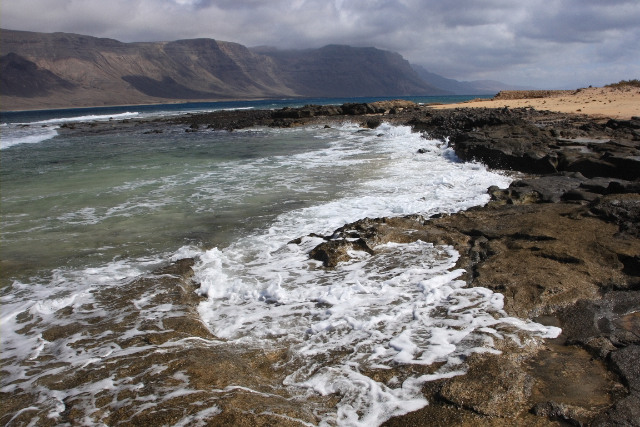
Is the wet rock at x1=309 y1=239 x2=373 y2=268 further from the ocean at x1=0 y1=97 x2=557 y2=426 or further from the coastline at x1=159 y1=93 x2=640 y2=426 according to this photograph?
the ocean at x1=0 y1=97 x2=557 y2=426

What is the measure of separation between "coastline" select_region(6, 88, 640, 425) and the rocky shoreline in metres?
0.01

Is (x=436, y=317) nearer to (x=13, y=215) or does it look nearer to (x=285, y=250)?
(x=285, y=250)

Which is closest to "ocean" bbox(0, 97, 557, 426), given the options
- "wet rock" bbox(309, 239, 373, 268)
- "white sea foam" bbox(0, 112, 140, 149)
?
"wet rock" bbox(309, 239, 373, 268)

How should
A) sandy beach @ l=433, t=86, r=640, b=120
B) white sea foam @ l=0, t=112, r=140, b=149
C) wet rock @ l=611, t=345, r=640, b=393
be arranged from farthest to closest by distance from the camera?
white sea foam @ l=0, t=112, r=140, b=149 → sandy beach @ l=433, t=86, r=640, b=120 → wet rock @ l=611, t=345, r=640, b=393

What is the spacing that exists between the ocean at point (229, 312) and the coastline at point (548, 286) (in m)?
0.14

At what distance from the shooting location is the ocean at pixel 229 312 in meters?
3.25

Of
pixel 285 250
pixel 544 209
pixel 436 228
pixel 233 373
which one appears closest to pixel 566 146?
pixel 544 209

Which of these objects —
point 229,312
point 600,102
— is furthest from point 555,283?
point 600,102

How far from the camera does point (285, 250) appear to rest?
263 inches

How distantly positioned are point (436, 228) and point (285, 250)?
2594 mm

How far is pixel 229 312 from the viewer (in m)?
4.85

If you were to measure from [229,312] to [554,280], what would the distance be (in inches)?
152

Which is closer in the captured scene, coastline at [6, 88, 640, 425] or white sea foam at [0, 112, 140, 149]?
coastline at [6, 88, 640, 425]

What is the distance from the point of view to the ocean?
3252 mm
